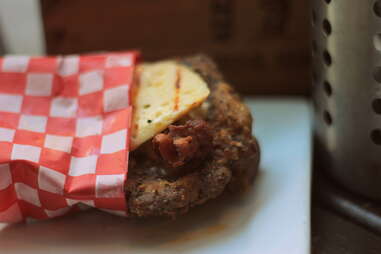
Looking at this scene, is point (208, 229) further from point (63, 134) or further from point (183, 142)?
point (63, 134)

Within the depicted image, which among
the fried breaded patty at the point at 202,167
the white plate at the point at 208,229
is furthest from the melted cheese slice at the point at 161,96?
the white plate at the point at 208,229

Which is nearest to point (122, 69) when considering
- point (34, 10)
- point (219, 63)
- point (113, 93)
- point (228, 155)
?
point (113, 93)

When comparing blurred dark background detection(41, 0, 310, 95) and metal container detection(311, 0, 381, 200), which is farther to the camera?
blurred dark background detection(41, 0, 310, 95)

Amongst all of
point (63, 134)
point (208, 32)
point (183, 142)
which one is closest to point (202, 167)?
point (183, 142)

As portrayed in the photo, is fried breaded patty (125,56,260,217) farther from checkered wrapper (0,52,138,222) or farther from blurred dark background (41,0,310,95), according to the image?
blurred dark background (41,0,310,95)

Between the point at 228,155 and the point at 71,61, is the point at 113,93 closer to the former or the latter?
the point at 71,61

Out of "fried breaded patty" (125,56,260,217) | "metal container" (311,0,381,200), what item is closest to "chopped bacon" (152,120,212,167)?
"fried breaded patty" (125,56,260,217)
